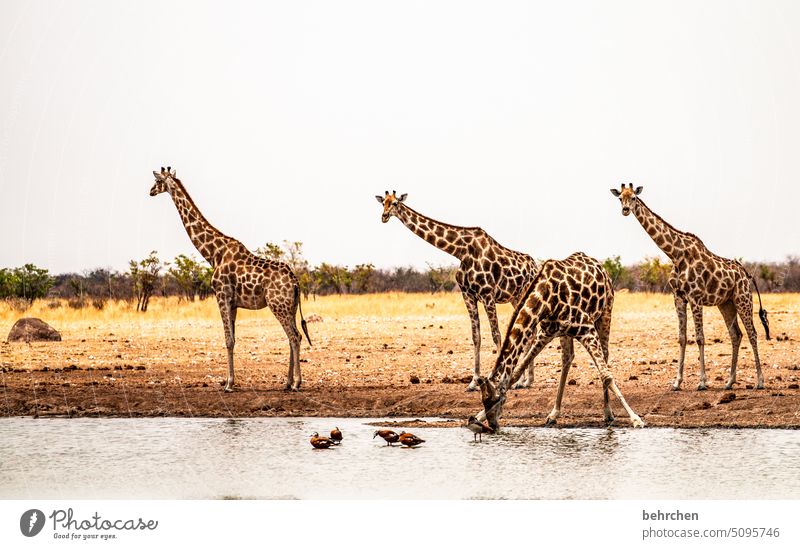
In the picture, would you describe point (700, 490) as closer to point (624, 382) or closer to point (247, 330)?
point (624, 382)

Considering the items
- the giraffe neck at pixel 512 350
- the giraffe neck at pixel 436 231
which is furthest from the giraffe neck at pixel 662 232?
the giraffe neck at pixel 512 350

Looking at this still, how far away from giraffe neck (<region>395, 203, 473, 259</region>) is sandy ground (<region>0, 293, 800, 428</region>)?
1952 mm

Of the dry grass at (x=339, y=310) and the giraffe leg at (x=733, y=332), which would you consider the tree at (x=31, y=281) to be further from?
the giraffe leg at (x=733, y=332)

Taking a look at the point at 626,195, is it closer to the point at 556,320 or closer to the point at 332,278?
the point at 556,320

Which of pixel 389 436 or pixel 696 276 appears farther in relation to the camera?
pixel 696 276

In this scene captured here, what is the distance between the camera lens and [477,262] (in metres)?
16.9

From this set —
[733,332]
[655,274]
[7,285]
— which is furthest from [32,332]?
[655,274]

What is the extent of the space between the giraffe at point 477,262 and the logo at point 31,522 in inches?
286

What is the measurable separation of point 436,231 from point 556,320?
449cm

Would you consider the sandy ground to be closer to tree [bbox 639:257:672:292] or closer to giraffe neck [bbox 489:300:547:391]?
giraffe neck [bbox 489:300:547:391]

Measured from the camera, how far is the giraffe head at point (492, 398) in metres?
12.2

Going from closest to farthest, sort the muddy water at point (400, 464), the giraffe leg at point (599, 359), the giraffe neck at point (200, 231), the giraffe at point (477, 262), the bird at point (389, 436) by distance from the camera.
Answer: the muddy water at point (400, 464), the bird at point (389, 436), the giraffe leg at point (599, 359), the giraffe at point (477, 262), the giraffe neck at point (200, 231)

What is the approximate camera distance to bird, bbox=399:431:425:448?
12.3m

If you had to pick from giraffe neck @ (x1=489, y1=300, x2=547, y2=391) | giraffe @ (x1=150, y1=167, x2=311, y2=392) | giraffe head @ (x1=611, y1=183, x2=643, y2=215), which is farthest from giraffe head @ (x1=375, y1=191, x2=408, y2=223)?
giraffe neck @ (x1=489, y1=300, x2=547, y2=391)
